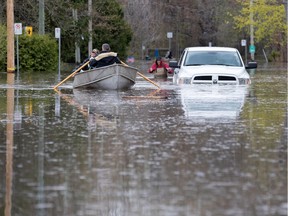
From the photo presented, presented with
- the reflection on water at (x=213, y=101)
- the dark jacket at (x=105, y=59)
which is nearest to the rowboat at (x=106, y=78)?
the dark jacket at (x=105, y=59)

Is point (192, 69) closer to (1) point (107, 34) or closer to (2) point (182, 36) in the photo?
(1) point (107, 34)

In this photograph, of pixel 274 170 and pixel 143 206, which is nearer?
pixel 143 206

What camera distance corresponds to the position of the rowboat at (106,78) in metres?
28.6

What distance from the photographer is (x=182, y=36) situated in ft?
355

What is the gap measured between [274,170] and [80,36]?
48.8 m

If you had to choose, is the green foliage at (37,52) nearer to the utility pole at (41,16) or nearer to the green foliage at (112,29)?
the utility pole at (41,16)

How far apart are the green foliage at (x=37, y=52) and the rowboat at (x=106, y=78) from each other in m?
20.6

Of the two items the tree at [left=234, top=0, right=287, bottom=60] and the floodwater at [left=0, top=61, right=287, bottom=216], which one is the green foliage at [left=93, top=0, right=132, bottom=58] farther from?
the floodwater at [left=0, top=61, right=287, bottom=216]

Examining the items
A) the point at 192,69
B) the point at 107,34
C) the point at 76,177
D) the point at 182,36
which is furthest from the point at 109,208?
the point at 182,36

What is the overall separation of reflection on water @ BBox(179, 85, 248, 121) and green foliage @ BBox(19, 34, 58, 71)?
940 inches

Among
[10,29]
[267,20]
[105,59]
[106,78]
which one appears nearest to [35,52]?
[10,29]

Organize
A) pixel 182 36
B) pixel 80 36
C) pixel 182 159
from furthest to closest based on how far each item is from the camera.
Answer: pixel 182 36 → pixel 80 36 → pixel 182 159

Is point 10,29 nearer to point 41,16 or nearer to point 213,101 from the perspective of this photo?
point 41,16

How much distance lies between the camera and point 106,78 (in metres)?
28.8
